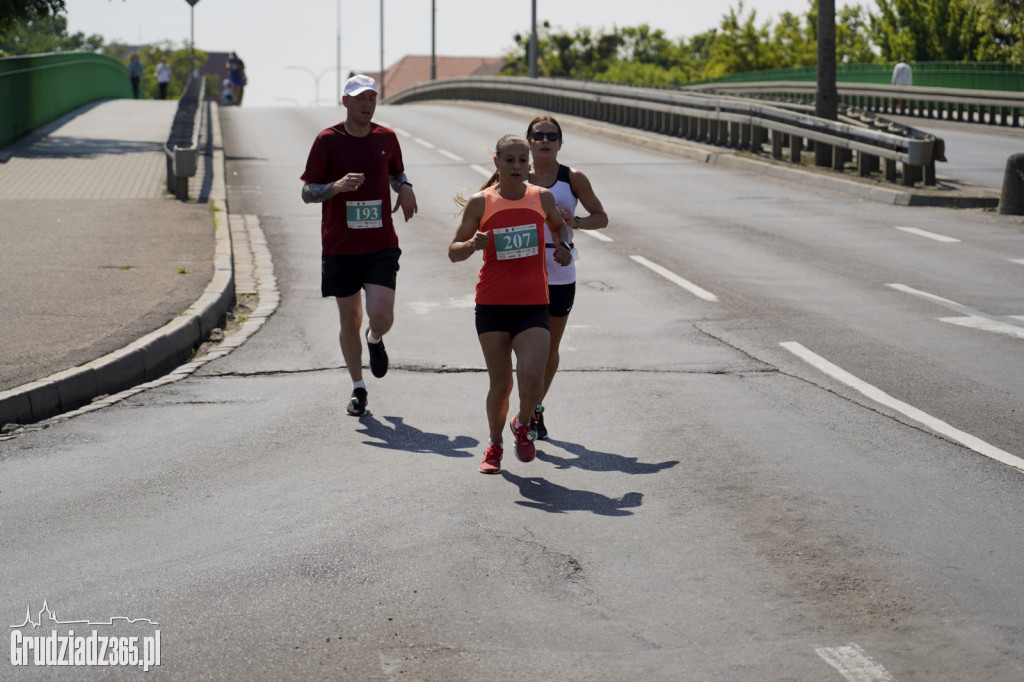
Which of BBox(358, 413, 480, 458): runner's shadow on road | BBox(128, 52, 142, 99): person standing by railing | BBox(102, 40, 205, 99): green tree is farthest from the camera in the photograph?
BBox(102, 40, 205, 99): green tree

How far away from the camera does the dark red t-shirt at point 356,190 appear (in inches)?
316

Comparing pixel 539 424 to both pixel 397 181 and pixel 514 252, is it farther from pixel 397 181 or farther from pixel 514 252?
pixel 397 181

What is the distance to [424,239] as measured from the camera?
1652 centimetres

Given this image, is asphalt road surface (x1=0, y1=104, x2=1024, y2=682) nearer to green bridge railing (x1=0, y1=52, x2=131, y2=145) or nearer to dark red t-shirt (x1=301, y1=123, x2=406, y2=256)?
dark red t-shirt (x1=301, y1=123, x2=406, y2=256)

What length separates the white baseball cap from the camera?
7.88 meters

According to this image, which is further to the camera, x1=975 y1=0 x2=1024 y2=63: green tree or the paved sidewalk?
x1=975 y1=0 x2=1024 y2=63: green tree

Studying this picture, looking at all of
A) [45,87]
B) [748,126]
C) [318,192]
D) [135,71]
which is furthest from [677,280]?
[135,71]

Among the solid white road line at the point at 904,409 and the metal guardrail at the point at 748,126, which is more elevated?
A: the metal guardrail at the point at 748,126

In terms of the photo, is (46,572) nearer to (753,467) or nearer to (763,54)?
(753,467)

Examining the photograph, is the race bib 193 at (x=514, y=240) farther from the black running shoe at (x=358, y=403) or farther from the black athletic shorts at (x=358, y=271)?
the black running shoe at (x=358, y=403)

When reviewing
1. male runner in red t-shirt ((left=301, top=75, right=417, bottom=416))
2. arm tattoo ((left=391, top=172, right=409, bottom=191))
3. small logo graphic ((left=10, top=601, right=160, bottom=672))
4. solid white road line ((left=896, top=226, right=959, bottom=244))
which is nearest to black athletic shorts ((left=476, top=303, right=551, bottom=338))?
male runner in red t-shirt ((left=301, top=75, right=417, bottom=416))

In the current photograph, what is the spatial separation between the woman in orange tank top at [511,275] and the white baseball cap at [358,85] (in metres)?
1.44

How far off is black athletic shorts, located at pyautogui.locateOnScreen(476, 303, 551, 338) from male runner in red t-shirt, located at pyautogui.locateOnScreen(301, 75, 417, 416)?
1.40 m

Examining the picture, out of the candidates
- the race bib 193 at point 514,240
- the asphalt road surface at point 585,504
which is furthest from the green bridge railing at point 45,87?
the race bib 193 at point 514,240
